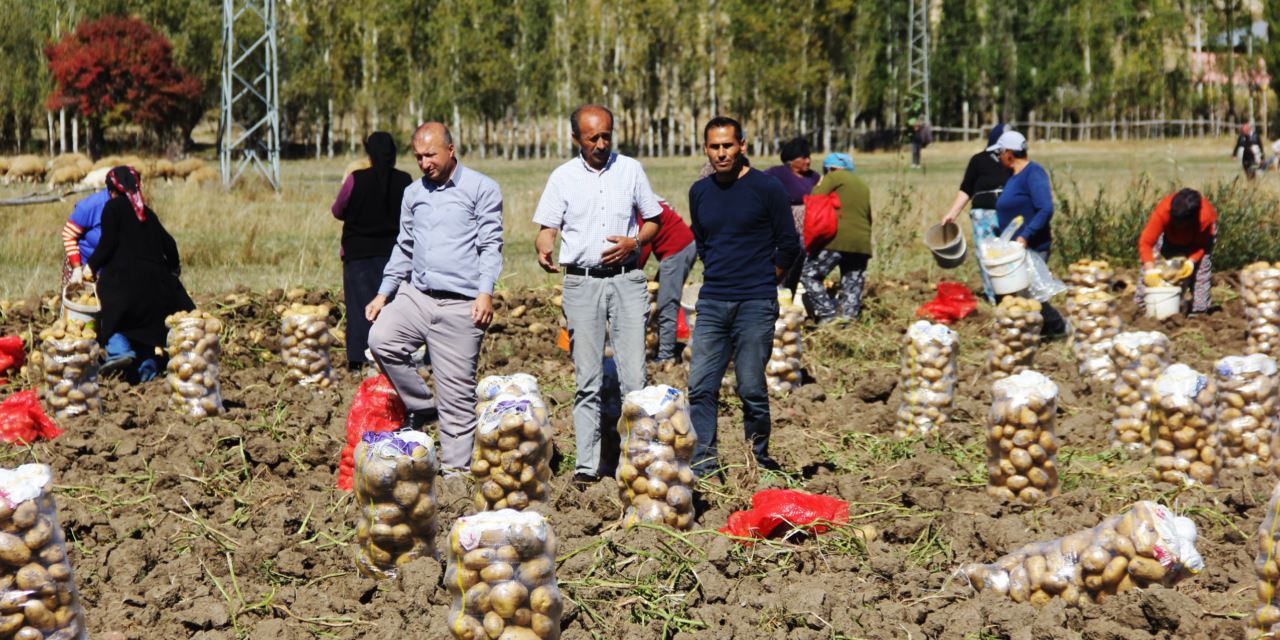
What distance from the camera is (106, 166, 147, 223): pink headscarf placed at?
873cm

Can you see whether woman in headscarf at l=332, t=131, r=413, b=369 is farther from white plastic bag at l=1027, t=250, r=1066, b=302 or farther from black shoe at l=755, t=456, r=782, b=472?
white plastic bag at l=1027, t=250, r=1066, b=302

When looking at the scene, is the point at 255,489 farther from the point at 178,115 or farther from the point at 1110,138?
the point at 1110,138

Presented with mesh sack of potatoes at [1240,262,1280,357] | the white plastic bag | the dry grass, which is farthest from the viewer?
the dry grass

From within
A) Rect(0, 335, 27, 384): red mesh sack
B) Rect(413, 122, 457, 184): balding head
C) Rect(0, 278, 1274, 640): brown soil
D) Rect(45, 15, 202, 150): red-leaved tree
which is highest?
Rect(45, 15, 202, 150): red-leaved tree

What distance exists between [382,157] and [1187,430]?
190 inches

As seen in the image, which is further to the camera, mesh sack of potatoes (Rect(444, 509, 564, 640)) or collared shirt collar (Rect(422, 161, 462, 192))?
collared shirt collar (Rect(422, 161, 462, 192))

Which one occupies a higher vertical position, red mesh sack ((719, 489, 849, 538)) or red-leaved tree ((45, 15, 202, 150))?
red-leaved tree ((45, 15, 202, 150))

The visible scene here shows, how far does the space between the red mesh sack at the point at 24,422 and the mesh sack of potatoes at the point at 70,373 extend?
308 millimetres

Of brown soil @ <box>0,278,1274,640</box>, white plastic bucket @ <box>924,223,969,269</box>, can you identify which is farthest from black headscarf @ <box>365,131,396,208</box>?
white plastic bucket @ <box>924,223,969,269</box>

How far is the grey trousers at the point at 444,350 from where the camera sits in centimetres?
657

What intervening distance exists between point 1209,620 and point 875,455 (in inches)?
105

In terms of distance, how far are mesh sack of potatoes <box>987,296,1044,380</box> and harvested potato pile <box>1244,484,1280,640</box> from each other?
4701mm

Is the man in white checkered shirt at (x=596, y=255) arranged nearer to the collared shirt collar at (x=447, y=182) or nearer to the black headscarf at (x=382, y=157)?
the collared shirt collar at (x=447, y=182)

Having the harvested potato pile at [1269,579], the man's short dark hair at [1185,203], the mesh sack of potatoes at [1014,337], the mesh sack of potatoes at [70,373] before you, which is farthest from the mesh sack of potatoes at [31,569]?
the man's short dark hair at [1185,203]
